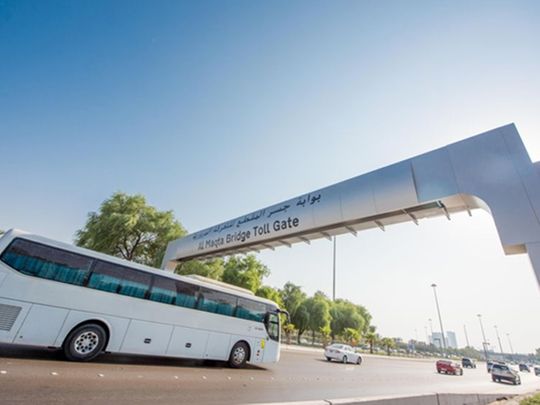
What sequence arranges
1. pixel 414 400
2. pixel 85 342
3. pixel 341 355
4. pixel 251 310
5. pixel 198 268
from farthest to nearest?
pixel 198 268
pixel 341 355
pixel 251 310
pixel 85 342
pixel 414 400

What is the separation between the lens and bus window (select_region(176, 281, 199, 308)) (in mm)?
8683

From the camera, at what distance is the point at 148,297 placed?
8.05 metres

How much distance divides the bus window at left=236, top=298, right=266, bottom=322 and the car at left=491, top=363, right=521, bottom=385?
65.8 ft

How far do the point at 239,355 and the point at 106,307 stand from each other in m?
5.13

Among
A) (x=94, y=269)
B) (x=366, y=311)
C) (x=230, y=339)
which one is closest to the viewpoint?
(x=94, y=269)

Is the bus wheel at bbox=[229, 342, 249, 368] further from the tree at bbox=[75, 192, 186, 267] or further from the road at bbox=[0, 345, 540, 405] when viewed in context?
the tree at bbox=[75, 192, 186, 267]

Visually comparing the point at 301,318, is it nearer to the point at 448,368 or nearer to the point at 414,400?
the point at 448,368

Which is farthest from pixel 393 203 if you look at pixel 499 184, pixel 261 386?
pixel 261 386

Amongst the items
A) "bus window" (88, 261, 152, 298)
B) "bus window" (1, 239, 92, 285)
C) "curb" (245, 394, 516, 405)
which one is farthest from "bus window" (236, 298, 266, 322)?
"curb" (245, 394, 516, 405)

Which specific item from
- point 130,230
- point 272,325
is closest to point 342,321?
point 130,230

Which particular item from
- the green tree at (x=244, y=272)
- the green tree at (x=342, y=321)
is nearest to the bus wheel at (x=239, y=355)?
the green tree at (x=244, y=272)

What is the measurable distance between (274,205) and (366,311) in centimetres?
5986

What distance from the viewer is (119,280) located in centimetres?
762

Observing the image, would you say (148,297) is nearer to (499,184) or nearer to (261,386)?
(261,386)
